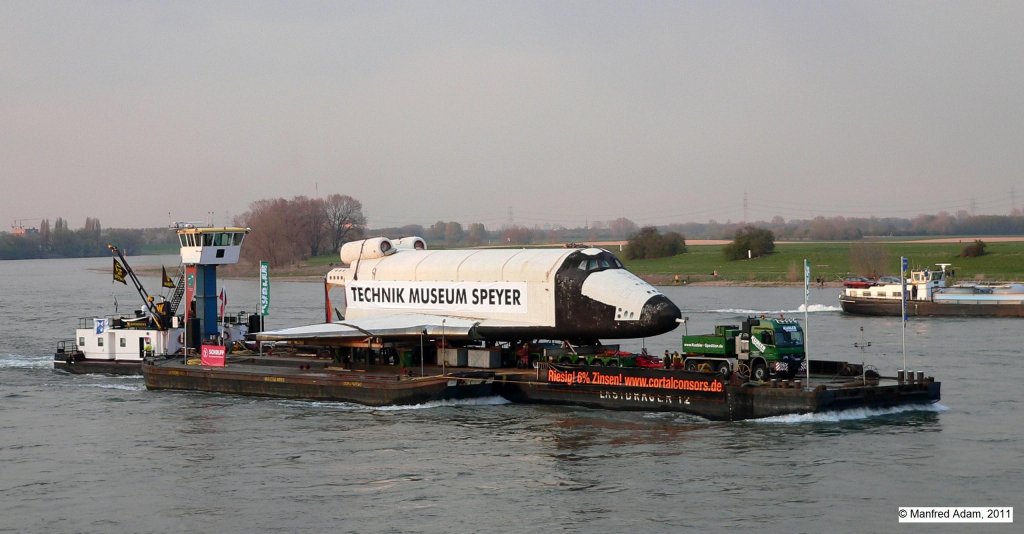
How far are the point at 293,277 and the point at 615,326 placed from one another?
118m

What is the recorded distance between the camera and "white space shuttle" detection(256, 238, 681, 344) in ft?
126

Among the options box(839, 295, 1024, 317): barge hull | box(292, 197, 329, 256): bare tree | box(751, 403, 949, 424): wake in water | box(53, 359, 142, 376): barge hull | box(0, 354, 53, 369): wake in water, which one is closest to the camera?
box(751, 403, 949, 424): wake in water

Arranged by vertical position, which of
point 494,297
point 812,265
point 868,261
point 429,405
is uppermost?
point 868,261

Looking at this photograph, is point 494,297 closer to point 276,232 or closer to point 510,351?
point 510,351

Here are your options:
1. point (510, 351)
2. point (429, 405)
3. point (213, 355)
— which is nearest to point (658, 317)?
point (510, 351)

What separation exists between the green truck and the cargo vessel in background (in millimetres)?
50945

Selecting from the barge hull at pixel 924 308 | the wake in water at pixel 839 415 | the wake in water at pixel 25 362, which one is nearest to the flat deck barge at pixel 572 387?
the wake in water at pixel 839 415

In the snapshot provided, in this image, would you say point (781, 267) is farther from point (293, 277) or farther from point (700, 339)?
point (700, 339)

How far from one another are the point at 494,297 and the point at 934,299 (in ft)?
182

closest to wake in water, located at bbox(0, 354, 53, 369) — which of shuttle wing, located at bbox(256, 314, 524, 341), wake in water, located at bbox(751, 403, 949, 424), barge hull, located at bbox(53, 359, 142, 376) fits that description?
barge hull, located at bbox(53, 359, 142, 376)

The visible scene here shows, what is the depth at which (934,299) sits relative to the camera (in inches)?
3381

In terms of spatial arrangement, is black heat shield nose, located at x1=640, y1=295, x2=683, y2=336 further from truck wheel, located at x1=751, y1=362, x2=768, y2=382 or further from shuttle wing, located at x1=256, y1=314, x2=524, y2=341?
shuttle wing, located at x1=256, y1=314, x2=524, y2=341

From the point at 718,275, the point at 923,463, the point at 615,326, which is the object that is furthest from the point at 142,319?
the point at 718,275

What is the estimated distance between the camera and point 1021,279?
106625 mm
